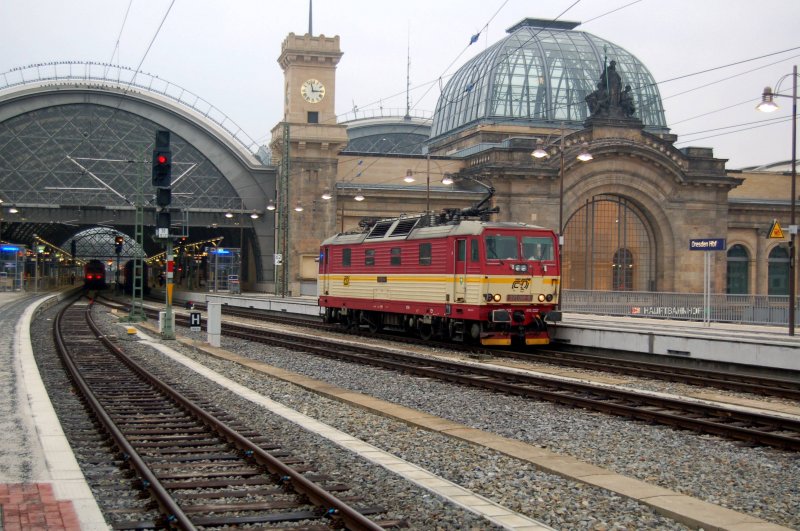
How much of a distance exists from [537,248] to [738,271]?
55.2 m

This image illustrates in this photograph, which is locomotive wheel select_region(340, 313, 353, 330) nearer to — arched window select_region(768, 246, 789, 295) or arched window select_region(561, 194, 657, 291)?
arched window select_region(561, 194, 657, 291)

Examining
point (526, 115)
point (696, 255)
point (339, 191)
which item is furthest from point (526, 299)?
point (526, 115)

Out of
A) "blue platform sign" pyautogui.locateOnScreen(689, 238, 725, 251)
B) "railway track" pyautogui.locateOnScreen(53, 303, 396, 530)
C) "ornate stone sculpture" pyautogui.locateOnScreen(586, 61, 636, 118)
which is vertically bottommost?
"railway track" pyautogui.locateOnScreen(53, 303, 396, 530)

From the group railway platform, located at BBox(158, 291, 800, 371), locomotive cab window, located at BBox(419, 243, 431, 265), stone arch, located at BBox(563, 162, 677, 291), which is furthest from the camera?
stone arch, located at BBox(563, 162, 677, 291)

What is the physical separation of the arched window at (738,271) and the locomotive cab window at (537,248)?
5346 centimetres

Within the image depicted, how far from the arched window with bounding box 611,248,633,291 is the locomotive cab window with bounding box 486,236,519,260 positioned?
47135 mm

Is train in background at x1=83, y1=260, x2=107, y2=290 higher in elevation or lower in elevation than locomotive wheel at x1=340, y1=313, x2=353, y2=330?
higher

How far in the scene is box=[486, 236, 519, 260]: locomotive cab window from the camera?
27.1 metres

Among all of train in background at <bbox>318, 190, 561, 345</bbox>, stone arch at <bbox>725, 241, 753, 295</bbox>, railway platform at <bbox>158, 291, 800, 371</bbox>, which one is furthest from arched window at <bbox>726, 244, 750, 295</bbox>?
train in background at <bbox>318, 190, 561, 345</bbox>

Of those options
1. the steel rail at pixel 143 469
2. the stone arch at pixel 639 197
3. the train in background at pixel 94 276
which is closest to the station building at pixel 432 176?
the stone arch at pixel 639 197

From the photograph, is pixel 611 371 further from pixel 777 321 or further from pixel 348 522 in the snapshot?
pixel 777 321

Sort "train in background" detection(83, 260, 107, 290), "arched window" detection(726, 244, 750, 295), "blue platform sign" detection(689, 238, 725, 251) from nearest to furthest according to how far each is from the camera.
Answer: "blue platform sign" detection(689, 238, 725, 251) < "arched window" detection(726, 244, 750, 295) < "train in background" detection(83, 260, 107, 290)

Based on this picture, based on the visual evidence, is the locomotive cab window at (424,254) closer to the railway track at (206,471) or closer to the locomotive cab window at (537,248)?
the locomotive cab window at (537,248)

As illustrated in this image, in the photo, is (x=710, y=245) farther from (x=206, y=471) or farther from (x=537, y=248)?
(x=206, y=471)
